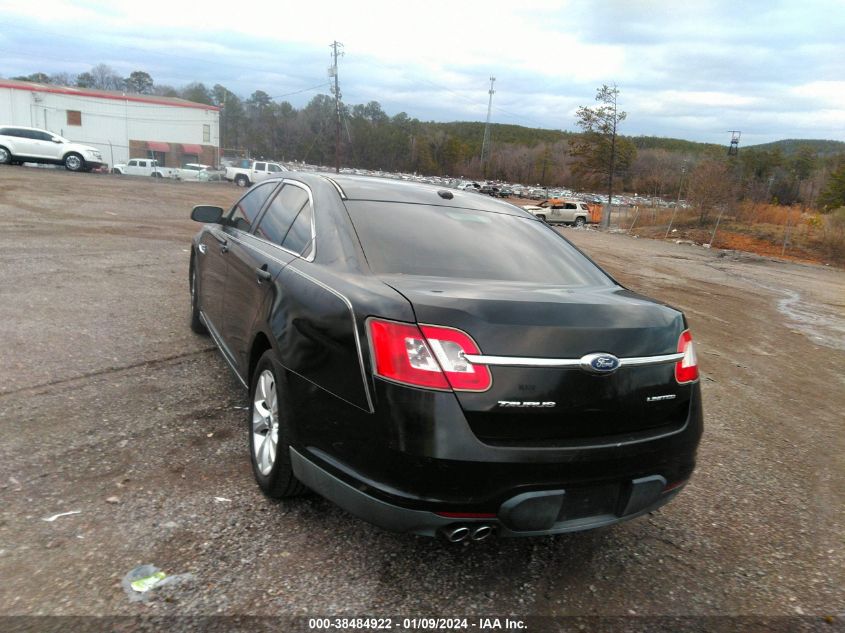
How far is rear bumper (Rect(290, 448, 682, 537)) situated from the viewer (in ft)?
7.47

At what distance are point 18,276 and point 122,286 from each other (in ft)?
4.11

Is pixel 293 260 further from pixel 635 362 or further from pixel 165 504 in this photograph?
pixel 635 362

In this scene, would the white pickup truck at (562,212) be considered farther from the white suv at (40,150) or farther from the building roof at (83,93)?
the building roof at (83,93)

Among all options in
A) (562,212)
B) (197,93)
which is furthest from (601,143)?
(197,93)

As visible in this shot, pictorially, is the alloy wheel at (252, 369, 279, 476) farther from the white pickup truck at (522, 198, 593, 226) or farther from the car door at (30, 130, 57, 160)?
the white pickup truck at (522, 198, 593, 226)

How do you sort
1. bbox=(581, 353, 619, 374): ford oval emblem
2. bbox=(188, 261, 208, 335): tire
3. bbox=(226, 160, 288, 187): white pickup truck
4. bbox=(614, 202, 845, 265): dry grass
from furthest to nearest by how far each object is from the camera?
bbox=(226, 160, 288, 187): white pickup truck < bbox=(614, 202, 845, 265): dry grass < bbox=(188, 261, 208, 335): tire < bbox=(581, 353, 619, 374): ford oval emblem

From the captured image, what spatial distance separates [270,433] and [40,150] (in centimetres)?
3341

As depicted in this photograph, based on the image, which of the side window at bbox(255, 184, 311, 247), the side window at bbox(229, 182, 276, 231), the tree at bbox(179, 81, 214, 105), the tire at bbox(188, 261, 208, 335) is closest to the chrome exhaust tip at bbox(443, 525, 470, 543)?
the side window at bbox(255, 184, 311, 247)

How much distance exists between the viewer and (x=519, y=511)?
2.29 metres

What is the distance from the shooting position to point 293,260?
3.18 metres

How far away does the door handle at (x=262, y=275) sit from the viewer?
10.8ft

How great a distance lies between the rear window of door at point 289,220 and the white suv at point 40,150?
3203cm

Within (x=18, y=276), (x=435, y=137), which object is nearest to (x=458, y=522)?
(x=18, y=276)

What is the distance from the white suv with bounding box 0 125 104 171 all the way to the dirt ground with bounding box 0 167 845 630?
28832 millimetres
